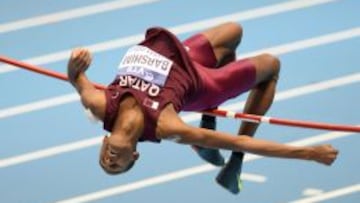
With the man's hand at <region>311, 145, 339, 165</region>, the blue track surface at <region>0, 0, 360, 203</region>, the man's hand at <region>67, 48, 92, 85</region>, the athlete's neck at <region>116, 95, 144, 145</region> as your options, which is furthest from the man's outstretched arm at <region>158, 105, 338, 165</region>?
the blue track surface at <region>0, 0, 360, 203</region>

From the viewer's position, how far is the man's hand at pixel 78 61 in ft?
16.7

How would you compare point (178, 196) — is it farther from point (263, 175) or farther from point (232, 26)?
point (232, 26)

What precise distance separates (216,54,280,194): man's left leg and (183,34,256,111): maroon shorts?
97mm

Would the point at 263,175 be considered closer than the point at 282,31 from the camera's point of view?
Yes

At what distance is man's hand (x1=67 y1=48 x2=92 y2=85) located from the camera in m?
5.09

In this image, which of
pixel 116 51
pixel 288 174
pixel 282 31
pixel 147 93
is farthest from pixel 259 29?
pixel 147 93

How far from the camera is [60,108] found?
24.6 feet

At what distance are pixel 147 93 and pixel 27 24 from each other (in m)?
3.71

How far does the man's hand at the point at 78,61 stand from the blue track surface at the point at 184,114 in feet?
5.41

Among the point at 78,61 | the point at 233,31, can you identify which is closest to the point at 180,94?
the point at 78,61

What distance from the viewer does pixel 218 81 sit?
5.44 meters

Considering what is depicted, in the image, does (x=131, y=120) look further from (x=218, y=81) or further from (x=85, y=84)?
(x=218, y=81)

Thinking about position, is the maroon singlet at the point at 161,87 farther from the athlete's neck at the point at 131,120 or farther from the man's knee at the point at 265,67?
the man's knee at the point at 265,67

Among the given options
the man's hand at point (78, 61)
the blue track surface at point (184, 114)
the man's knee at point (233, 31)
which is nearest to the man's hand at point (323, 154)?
the man's knee at point (233, 31)
